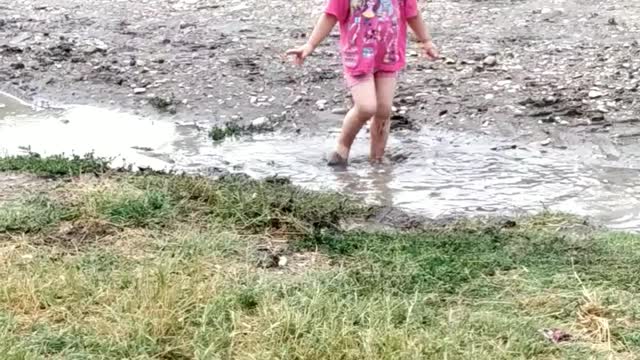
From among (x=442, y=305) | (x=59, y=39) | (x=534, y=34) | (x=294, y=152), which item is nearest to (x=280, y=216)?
(x=442, y=305)

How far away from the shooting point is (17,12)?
11.5 m

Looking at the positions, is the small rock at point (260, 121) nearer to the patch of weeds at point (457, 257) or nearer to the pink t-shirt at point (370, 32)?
the pink t-shirt at point (370, 32)

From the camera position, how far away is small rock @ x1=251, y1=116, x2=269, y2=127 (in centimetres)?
726

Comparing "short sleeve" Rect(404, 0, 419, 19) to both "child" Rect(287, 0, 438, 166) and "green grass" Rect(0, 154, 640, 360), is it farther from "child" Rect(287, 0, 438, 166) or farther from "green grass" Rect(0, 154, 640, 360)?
"green grass" Rect(0, 154, 640, 360)

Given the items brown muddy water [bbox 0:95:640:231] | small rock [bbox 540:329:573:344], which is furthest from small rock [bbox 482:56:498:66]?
small rock [bbox 540:329:573:344]

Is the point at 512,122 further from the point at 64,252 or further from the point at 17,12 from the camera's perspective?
the point at 17,12

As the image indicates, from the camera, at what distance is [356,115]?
6141mm

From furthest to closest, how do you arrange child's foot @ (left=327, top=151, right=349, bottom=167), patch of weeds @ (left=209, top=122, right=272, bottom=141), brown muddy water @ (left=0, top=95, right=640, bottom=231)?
patch of weeds @ (left=209, top=122, right=272, bottom=141) < child's foot @ (left=327, top=151, right=349, bottom=167) < brown muddy water @ (left=0, top=95, right=640, bottom=231)

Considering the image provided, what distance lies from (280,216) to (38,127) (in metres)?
3.54

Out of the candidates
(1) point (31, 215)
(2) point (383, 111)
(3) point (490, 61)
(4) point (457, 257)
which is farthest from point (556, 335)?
(3) point (490, 61)

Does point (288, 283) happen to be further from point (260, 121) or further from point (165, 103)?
point (165, 103)

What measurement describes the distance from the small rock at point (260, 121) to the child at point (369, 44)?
116cm

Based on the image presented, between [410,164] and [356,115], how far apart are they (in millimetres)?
551

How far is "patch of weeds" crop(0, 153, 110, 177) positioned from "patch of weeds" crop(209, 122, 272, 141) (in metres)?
1.38
